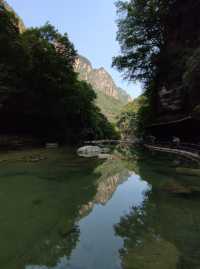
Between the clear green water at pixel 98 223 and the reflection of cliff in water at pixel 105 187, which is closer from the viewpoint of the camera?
the clear green water at pixel 98 223

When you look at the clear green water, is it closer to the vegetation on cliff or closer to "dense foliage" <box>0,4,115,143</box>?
the vegetation on cliff

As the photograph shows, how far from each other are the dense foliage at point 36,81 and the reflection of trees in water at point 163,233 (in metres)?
18.7

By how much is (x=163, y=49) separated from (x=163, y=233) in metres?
29.0

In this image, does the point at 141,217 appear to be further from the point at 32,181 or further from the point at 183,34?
the point at 183,34

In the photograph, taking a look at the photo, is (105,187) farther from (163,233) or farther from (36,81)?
(36,81)

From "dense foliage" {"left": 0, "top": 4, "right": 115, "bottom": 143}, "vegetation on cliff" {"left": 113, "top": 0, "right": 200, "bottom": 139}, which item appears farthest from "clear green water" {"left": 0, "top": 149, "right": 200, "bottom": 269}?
"dense foliage" {"left": 0, "top": 4, "right": 115, "bottom": 143}

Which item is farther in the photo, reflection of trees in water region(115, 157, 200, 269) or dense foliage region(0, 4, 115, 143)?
dense foliage region(0, 4, 115, 143)

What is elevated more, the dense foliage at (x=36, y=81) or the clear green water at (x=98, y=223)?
the dense foliage at (x=36, y=81)

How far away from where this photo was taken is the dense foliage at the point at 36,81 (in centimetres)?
2295

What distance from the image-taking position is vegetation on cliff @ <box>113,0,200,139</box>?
22719 millimetres

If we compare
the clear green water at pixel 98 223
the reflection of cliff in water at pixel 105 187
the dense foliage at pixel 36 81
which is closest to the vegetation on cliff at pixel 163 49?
the dense foliage at pixel 36 81

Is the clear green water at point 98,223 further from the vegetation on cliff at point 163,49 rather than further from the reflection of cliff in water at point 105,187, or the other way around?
the vegetation on cliff at point 163,49

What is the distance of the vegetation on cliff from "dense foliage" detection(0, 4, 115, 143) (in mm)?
8066

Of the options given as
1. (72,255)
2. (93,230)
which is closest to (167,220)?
(93,230)
